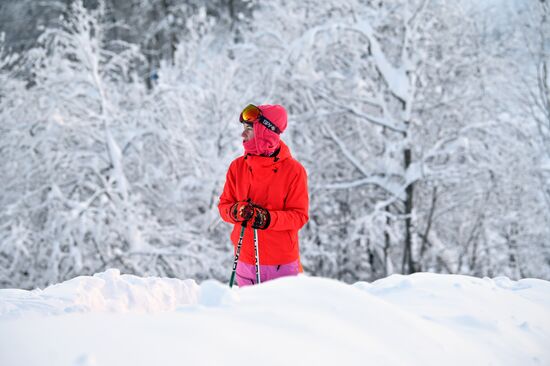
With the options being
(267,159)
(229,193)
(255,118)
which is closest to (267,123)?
(255,118)

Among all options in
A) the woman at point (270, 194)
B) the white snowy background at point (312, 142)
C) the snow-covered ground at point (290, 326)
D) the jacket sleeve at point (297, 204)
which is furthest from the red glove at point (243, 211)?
the white snowy background at point (312, 142)

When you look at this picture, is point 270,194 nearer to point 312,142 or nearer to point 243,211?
point 243,211

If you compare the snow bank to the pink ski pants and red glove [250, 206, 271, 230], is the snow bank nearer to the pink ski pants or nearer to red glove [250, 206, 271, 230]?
the pink ski pants

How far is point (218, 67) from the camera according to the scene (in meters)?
11.4

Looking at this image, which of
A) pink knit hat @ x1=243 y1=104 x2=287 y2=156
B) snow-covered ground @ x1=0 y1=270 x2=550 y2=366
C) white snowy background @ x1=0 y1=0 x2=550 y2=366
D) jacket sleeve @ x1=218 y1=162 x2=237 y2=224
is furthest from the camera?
white snowy background @ x1=0 y1=0 x2=550 y2=366

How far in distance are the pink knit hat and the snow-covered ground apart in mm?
1087

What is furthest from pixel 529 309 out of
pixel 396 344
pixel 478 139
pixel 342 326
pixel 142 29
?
pixel 142 29

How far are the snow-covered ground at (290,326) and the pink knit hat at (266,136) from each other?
3.56ft

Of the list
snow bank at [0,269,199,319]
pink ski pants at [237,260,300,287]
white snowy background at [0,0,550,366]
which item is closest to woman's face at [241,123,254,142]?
pink ski pants at [237,260,300,287]

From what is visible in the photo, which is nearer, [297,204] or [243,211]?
[243,211]

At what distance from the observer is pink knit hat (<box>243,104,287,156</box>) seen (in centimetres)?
296

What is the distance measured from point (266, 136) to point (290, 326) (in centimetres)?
156

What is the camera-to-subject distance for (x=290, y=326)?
163 centimetres

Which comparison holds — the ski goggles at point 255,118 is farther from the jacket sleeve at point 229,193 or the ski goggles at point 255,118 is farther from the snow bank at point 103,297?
the snow bank at point 103,297
